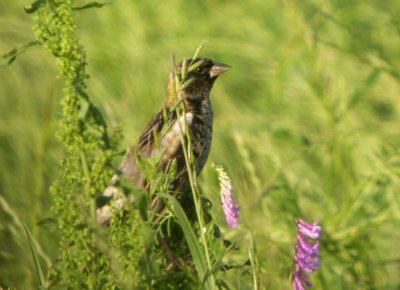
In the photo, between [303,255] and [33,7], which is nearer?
[33,7]

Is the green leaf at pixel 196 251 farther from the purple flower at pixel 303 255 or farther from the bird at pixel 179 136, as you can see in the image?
the bird at pixel 179 136

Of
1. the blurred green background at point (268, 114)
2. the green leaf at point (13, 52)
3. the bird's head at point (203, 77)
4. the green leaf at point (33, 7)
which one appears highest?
the green leaf at point (33, 7)

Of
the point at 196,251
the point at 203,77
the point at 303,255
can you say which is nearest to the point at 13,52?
the point at 196,251

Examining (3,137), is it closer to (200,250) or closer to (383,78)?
(383,78)

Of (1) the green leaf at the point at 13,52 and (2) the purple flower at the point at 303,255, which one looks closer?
(1) the green leaf at the point at 13,52

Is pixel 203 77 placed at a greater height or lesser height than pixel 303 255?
lesser

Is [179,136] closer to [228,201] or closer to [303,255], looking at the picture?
[228,201]

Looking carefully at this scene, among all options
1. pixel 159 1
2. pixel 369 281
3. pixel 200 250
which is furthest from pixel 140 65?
pixel 200 250

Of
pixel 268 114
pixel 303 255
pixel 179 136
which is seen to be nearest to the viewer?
pixel 303 255

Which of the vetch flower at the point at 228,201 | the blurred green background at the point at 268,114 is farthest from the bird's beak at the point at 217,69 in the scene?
the vetch flower at the point at 228,201
